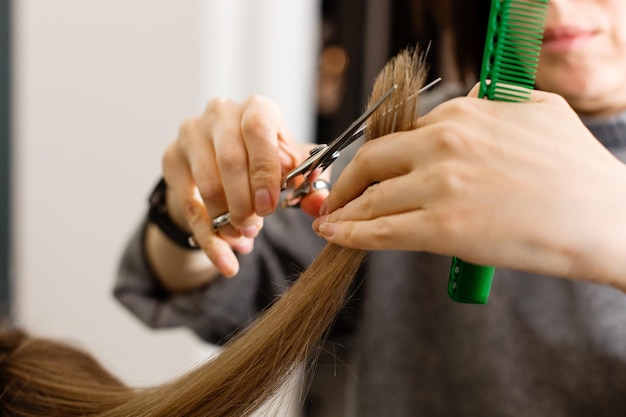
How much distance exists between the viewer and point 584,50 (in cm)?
64

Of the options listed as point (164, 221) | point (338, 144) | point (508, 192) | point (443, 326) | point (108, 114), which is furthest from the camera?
point (108, 114)

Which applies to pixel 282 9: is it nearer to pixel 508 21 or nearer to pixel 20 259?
pixel 20 259

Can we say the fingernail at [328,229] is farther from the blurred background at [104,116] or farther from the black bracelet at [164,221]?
the blurred background at [104,116]

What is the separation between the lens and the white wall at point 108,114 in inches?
45.6

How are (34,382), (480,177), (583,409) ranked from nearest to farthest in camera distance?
(480,177) → (34,382) → (583,409)

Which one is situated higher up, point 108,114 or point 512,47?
point 512,47

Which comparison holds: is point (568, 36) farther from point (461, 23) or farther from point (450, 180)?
point (450, 180)

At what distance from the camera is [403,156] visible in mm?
387

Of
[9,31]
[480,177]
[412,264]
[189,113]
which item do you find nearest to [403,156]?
[480,177]

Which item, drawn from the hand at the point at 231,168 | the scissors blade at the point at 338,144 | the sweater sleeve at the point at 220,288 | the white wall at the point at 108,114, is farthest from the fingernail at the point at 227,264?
the white wall at the point at 108,114

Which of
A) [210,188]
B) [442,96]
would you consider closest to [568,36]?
[442,96]

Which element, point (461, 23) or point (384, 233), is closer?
point (384, 233)

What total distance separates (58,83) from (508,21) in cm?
101

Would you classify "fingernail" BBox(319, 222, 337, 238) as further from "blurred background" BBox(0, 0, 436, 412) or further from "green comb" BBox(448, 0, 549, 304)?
"blurred background" BBox(0, 0, 436, 412)
